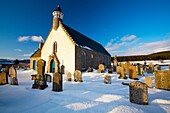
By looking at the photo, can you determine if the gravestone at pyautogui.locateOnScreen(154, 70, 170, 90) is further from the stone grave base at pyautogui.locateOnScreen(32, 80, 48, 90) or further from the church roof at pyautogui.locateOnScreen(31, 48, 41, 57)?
the church roof at pyautogui.locateOnScreen(31, 48, 41, 57)

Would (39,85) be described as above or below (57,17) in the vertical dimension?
below

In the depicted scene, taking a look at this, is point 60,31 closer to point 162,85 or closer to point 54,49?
point 54,49

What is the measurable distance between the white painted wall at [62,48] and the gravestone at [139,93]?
13.8 m

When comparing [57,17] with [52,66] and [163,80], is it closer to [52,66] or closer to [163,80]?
[52,66]

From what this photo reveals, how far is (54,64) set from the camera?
2044 cm

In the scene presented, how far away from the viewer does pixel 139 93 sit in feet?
17.6

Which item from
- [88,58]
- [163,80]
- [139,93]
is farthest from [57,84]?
[88,58]

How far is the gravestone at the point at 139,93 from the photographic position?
5.20 meters

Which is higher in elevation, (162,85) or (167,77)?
(167,77)

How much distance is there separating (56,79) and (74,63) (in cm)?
1111

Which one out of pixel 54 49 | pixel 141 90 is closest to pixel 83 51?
pixel 54 49

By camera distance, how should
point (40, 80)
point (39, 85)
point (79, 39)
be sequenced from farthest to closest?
1. point (79, 39)
2. point (40, 80)
3. point (39, 85)

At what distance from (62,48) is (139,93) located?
657 inches

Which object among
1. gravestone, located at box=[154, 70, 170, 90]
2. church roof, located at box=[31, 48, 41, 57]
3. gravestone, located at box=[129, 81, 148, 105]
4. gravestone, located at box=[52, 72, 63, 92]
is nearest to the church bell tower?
church roof, located at box=[31, 48, 41, 57]
